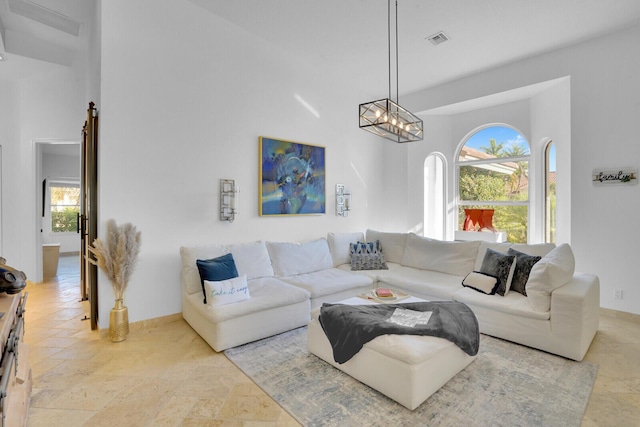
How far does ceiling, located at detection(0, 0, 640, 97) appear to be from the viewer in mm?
3305

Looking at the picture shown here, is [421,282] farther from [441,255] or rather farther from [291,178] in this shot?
[291,178]

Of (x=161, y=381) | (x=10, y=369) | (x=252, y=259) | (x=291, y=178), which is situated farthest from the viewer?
(x=291, y=178)

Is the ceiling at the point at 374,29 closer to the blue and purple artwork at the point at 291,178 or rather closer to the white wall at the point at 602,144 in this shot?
the white wall at the point at 602,144

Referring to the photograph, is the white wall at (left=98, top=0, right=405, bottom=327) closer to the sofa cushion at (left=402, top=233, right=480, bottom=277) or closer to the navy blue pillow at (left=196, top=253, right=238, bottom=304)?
the navy blue pillow at (left=196, top=253, right=238, bottom=304)

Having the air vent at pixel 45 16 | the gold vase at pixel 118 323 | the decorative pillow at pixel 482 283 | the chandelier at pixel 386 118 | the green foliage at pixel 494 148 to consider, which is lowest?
the gold vase at pixel 118 323

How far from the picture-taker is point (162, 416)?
1.94 m

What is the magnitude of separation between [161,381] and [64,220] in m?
7.96

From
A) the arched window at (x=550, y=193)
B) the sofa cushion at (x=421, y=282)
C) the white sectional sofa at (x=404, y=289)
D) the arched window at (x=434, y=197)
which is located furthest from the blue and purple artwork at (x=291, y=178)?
the arched window at (x=550, y=193)

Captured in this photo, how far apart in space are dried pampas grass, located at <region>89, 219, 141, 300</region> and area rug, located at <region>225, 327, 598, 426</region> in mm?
1202

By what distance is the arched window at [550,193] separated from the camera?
4715 millimetres

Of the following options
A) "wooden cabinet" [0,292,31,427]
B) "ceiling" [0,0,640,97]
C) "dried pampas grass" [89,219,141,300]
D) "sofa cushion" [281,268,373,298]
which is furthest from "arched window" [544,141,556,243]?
"wooden cabinet" [0,292,31,427]

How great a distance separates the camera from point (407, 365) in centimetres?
199

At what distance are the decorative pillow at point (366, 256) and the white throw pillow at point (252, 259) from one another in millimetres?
1255

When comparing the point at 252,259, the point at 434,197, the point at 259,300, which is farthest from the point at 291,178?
the point at 434,197
